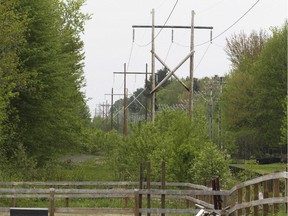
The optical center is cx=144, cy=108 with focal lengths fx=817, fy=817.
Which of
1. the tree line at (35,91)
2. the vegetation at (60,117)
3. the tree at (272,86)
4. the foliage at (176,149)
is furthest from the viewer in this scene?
the tree at (272,86)

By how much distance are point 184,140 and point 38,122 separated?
17.9 metres

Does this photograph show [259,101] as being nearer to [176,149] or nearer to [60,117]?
[60,117]

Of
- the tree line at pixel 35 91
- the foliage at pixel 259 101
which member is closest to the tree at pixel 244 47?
the foliage at pixel 259 101

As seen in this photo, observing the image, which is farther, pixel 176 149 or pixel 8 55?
pixel 8 55

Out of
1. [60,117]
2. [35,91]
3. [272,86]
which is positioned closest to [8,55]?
[35,91]


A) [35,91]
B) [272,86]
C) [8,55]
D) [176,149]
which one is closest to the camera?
[176,149]

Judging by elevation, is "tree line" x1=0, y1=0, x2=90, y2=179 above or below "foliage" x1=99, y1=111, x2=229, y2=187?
above

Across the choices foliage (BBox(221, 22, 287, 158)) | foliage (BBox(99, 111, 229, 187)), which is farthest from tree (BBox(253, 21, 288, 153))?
foliage (BBox(99, 111, 229, 187))

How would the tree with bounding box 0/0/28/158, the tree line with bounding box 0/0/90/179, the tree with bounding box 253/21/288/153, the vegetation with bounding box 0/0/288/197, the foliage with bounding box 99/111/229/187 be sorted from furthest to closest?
the tree with bounding box 253/21/288/153 → the tree line with bounding box 0/0/90/179 → the tree with bounding box 0/0/28/158 → the vegetation with bounding box 0/0/288/197 → the foliage with bounding box 99/111/229/187

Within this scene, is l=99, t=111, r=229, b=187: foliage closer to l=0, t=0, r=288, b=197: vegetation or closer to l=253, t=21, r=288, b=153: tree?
l=0, t=0, r=288, b=197: vegetation

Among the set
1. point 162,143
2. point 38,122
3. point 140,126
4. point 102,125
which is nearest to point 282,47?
point 38,122

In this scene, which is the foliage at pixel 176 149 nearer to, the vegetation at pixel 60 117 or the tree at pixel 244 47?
the vegetation at pixel 60 117

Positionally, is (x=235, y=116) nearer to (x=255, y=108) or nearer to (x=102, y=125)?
(x=255, y=108)

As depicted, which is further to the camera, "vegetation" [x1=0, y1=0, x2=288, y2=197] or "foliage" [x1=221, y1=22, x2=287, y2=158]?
"foliage" [x1=221, y1=22, x2=287, y2=158]
